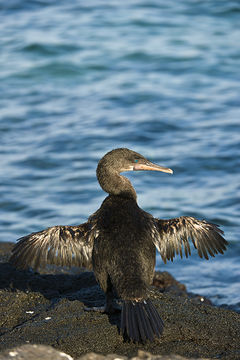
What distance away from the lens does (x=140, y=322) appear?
15.8ft

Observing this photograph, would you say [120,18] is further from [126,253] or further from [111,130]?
[126,253]

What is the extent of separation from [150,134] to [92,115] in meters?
1.45

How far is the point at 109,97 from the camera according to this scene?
14.2m

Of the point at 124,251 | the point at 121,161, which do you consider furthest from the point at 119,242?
the point at 121,161

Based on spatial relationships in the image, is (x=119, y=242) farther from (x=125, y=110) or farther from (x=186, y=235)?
(x=125, y=110)

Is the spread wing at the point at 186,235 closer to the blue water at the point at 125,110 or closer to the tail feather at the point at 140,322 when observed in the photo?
the tail feather at the point at 140,322

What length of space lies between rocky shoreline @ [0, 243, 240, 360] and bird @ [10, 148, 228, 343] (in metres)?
0.19

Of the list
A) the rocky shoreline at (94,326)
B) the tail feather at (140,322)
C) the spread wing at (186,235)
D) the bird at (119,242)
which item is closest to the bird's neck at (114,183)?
the bird at (119,242)

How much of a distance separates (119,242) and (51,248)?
71 cm

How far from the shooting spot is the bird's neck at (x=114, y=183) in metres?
5.96

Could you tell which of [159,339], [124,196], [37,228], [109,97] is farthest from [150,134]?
[159,339]

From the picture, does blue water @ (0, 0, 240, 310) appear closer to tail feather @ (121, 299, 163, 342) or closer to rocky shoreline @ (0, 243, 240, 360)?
rocky shoreline @ (0, 243, 240, 360)

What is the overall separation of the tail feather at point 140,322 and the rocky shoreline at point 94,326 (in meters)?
0.11

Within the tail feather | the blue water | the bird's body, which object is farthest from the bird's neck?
the blue water
